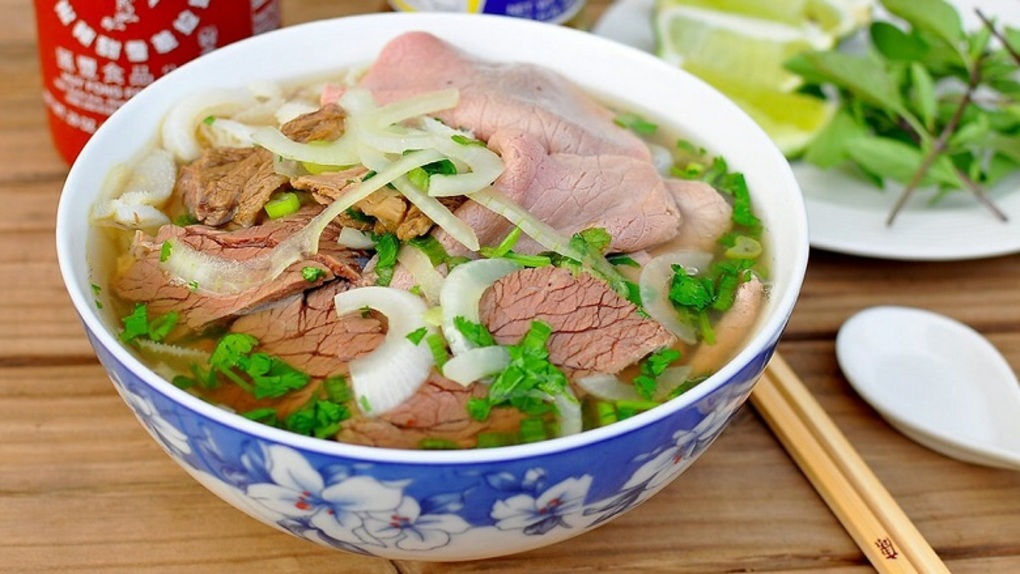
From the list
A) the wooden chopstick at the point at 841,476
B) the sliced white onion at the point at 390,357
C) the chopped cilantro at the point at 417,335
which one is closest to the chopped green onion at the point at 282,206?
the sliced white onion at the point at 390,357

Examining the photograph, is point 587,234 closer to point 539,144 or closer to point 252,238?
point 539,144

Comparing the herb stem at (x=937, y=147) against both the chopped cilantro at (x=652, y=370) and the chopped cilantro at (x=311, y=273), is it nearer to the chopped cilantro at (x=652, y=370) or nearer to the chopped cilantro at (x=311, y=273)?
the chopped cilantro at (x=652, y=370)

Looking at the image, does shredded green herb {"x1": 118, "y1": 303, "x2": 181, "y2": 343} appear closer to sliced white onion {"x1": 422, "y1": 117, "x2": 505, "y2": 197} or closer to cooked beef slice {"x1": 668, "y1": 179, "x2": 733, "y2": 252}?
sliced white onion {"x1": 422, "y1": 117, "x2": 505, "y2": 197}

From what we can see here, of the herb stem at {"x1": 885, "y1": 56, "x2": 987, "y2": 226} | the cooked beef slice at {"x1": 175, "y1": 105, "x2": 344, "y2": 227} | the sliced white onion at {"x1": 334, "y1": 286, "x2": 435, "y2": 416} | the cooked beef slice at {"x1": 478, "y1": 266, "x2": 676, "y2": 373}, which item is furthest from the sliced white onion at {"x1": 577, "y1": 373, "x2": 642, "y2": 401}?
the herb stem at {"x1": 885, "y1": 56, "x2": 987, "y2": 226}

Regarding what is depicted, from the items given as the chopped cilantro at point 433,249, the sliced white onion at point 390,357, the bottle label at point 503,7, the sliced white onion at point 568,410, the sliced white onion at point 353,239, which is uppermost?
the chopped cilantro at point 433,249

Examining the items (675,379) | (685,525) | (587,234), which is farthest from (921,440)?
(587,234)

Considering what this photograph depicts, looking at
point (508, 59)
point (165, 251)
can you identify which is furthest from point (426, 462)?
point (508, 59)
